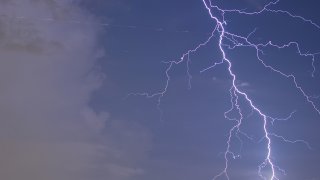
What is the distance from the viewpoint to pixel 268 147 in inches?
554

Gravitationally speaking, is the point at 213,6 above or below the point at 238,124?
above

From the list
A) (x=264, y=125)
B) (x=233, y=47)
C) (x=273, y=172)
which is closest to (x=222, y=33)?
(x=233, y=47)

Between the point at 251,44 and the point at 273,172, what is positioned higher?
the point at 251,44

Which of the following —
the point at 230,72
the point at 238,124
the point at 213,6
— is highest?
the point at 213,6

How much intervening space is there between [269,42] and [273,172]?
3.30 metres

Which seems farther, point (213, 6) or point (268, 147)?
point (268, 147)

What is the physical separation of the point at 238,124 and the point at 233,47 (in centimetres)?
201

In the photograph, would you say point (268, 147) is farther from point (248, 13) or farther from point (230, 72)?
point (248, 13)

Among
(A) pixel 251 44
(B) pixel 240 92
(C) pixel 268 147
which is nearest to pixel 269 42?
(A) pixel 251 44

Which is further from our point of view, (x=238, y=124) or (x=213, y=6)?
(x=238, y=124)

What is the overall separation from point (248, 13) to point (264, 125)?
2969 mm

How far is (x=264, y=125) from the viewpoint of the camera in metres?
14.2

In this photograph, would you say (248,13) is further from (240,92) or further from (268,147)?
(268,147)

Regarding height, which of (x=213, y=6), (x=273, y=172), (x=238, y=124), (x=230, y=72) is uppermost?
(x=213, y=6)
